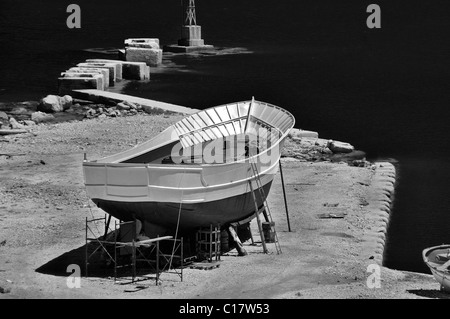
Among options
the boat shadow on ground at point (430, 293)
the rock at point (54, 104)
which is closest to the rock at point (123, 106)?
the rock at point (54, 104)

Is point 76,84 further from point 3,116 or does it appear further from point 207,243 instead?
point 207,243

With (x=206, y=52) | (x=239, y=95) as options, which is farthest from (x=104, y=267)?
(x=206, y=52)

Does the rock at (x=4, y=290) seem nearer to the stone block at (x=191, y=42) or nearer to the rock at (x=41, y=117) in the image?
the rock at (x=41, y=117)

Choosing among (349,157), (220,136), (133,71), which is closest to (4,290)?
(220,136)

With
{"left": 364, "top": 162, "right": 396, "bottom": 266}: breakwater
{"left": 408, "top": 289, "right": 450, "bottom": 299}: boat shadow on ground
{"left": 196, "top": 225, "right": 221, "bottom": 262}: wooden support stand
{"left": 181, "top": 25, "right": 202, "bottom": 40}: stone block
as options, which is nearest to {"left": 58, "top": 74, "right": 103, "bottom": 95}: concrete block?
{"left": 364, "top": 162, "right": 396, "bottom": 266}: breakwater

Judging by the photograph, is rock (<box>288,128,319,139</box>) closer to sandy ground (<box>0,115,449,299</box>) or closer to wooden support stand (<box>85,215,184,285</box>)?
sandy ground (<box>0,115,449,299</box>)

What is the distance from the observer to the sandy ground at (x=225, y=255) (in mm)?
40219

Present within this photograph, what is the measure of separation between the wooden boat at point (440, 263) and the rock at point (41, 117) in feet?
125

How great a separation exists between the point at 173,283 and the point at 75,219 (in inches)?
397

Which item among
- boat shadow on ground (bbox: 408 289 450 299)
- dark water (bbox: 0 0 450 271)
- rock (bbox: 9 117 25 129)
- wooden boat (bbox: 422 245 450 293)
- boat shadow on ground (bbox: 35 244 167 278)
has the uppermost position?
rock (bbox: 9 117 25 129)

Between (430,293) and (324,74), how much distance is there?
7311 cm

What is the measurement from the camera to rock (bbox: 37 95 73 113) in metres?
79.3

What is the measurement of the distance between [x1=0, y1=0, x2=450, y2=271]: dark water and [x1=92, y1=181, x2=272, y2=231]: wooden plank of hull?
31.0ft

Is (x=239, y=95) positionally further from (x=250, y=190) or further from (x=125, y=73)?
(x=250, y=190)
